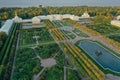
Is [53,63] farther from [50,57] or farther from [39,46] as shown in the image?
[39,46]

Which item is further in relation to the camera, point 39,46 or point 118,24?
point 118,24

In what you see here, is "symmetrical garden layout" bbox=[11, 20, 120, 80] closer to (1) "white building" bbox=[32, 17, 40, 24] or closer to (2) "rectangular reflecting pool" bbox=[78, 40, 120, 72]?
(2) "rectangular reflecting pool" bbox=[78, 40, 120, 72]

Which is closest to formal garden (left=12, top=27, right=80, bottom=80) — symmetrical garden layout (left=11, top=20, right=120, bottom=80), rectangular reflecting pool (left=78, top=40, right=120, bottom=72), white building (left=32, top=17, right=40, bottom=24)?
symmetrical garden layout (left=11, top=20, right=120, bottom=80)

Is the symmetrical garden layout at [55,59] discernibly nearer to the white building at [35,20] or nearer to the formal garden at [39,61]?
the formal garden at [39,61]

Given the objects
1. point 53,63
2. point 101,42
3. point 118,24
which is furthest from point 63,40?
point 118,24

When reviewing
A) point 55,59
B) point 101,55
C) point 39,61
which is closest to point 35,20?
point 55,59

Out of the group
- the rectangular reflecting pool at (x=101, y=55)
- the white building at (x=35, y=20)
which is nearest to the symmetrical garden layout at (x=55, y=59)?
the rectangular reflecting pool at (x=101, y=55)

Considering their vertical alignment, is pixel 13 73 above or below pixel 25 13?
below
